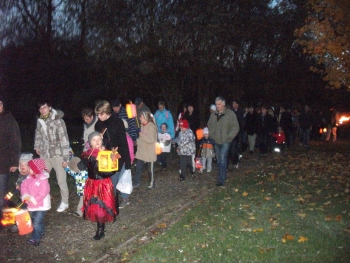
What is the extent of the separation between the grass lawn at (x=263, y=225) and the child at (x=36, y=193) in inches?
61.7

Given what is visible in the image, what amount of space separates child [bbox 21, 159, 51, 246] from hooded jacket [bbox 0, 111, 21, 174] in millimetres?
607

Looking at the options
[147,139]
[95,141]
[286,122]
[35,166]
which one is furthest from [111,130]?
[286,122]

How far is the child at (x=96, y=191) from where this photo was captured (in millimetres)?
6012

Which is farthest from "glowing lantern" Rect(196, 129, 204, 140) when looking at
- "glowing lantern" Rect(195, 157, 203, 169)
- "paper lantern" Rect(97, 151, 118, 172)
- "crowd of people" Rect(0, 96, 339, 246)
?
"paper lantern" Rect(97, 151, 118, 172)

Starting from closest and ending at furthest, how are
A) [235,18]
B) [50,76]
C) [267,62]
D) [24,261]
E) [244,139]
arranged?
[24,261] < [244,139] < [235,18] < [50,76] < [267,62]

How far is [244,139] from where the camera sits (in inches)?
634

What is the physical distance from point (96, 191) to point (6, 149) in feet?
6.03

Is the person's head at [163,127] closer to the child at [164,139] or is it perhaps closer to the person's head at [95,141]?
the child at [164,139]

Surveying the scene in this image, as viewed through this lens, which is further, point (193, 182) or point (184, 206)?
point (193, 182)

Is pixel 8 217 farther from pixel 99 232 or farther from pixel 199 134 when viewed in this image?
pixel 199 134

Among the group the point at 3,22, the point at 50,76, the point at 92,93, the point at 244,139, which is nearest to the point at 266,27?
the point at 244,139

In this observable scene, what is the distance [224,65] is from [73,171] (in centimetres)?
1482

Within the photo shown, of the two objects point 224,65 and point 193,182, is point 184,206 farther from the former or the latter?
point 224,65

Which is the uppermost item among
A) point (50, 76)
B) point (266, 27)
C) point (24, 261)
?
point (266, 27)
